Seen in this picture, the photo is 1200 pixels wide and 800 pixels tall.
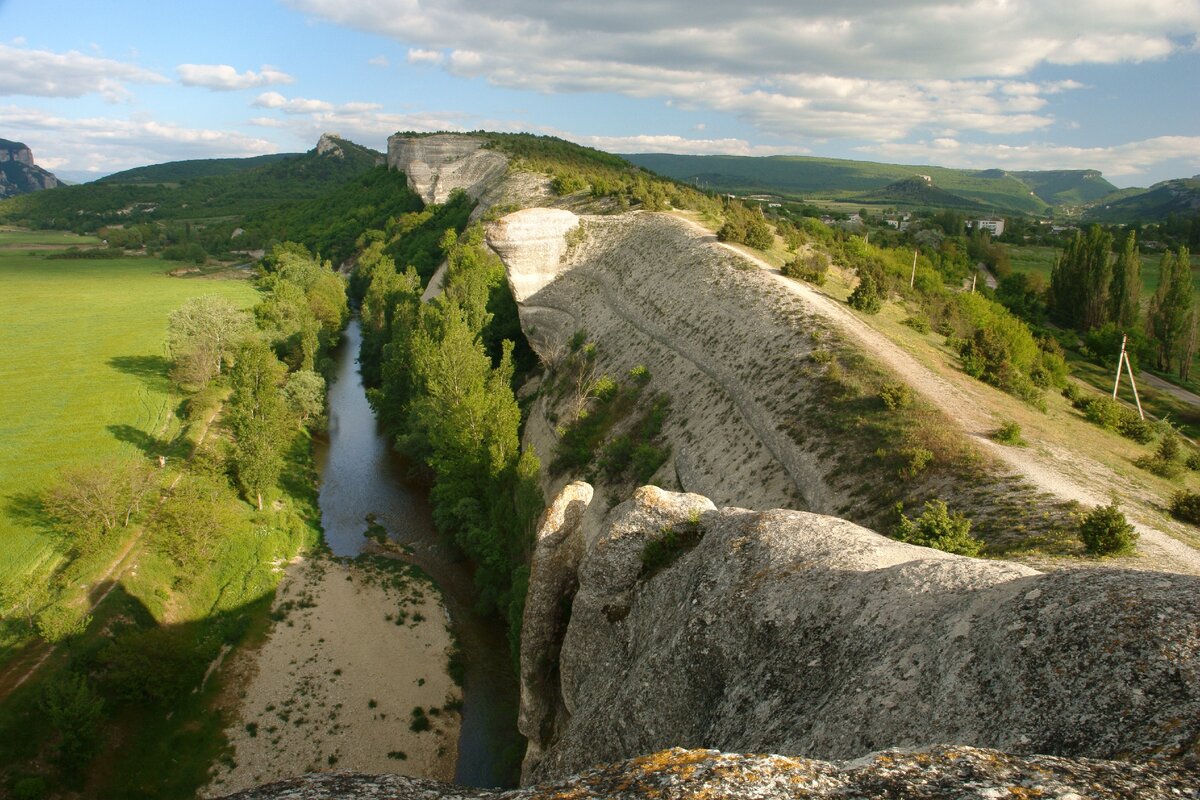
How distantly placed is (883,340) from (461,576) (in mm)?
23873

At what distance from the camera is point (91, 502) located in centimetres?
3073

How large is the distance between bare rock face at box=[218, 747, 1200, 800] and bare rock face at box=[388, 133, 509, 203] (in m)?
89.8

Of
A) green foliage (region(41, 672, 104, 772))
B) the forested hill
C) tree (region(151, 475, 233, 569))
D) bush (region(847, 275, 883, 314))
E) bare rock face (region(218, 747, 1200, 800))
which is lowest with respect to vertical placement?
green foliage (region(41, 672, 104, 772))

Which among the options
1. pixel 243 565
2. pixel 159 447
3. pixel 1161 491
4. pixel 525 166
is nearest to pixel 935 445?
pixel 1161 491

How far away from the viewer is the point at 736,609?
11.7 metres

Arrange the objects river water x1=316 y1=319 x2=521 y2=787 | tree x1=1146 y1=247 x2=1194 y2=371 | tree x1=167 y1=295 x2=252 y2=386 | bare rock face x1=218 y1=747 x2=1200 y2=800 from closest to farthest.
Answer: bare rock face x1=218 y1=747 x2=1200 y2=800 → river water x1=316 y1=319 x2=521 y2=787 → tree x1=167 y1=295 x2=252 y2=386 → tree x1=1146 y1=247 x2=1194 y2=371

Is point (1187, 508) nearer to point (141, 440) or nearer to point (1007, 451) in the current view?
point (1007, 451)

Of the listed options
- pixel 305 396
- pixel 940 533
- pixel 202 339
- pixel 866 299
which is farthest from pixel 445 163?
pixel 940 533

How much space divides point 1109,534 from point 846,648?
30.0 feet

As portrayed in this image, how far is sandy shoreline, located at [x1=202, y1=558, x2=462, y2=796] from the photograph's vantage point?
24.2 meters

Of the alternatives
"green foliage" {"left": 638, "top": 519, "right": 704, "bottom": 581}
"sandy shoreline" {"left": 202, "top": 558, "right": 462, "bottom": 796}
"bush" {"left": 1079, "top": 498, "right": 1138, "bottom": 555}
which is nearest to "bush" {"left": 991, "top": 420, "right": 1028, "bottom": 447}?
"bush" {"left": 1079, "top": 498, "right": 1138, "bottom": 555}

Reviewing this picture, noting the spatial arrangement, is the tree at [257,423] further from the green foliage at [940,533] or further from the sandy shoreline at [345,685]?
the green foliage at [940,533]

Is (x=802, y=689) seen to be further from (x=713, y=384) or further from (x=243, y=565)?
(x=243, y=565)

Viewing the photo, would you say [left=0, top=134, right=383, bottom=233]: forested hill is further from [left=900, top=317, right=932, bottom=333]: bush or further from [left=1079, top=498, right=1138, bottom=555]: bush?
[left=1079, top=498, right=1138, bottom=555]: bush
